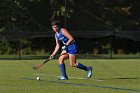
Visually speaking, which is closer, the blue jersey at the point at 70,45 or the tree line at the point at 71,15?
the blue jersey at the point at 70,45

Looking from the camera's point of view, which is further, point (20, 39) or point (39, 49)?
point (39, 49)

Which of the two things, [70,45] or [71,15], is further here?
[71,15]

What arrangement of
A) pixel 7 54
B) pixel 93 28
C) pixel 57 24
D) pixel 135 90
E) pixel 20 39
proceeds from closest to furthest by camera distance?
pixel 135 90 < pixel 57 24 < pixel 20 39 < pixel 7 54 < pixel 93 28

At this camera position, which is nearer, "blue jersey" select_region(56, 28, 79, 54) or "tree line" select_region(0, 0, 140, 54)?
"blue jersey" select_region(56, 28, 79, 54)

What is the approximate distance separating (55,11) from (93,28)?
367 cm

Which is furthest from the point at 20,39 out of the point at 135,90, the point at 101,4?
the point at 135,90

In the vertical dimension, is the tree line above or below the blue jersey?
above

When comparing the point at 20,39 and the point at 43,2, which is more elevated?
the point at 43,2

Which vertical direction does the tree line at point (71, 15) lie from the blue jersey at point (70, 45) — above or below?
above

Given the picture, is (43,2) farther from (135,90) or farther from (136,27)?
(135,90)

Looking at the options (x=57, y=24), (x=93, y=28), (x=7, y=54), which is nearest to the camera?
(x=57, y=24)

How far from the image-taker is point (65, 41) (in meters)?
17.0

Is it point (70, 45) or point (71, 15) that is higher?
point (71, 15)

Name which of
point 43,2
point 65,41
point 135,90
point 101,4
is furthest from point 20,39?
point 135,90
